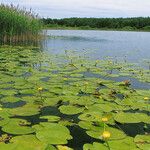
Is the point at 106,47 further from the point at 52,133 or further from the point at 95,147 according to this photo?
the point at 95,147

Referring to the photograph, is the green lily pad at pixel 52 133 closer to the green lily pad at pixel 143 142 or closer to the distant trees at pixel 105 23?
the green lily pad at pixel 143 142

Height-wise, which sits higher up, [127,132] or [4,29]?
[4,29]

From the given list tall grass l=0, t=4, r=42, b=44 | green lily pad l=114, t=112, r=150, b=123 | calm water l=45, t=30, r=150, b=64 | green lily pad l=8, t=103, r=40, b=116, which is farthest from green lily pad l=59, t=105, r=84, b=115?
tall grass l=0, t=4, r=42, b=44

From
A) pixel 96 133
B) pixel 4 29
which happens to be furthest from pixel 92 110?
pixel 4 29

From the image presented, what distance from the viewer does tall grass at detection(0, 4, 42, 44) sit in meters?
11.7

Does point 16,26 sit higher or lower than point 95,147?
higher

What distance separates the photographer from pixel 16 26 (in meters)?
12.0

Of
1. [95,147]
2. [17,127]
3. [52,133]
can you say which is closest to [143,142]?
[95,147]

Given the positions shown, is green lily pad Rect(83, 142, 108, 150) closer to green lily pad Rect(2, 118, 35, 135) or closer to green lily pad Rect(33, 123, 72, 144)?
green lily pad Rect(33, 123, 72, 144)

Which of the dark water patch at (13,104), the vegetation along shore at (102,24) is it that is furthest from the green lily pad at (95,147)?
the vegetation along shore at (102,24)

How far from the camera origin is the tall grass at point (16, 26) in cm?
1166

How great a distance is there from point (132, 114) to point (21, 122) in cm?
120

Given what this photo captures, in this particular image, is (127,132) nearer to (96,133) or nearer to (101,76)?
(96,133)

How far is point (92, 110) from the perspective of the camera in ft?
12.5
